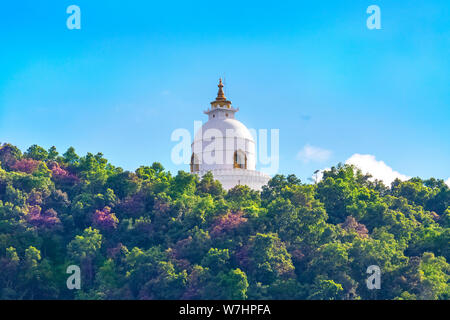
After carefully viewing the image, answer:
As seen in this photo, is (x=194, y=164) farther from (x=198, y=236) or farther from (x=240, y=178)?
(x=198, y=236)

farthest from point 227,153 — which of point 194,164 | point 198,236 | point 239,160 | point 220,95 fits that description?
point 198,236

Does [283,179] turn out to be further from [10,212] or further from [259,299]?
[10,212]

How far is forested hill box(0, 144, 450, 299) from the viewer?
1394 inches

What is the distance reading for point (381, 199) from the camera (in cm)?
4247

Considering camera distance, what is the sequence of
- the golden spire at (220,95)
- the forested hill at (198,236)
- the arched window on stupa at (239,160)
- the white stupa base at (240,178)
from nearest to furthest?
the forested hill at (198,236) → the white stupa base at (240,178) → the arched window on stupa at (239,160) → the golden spire at (220,95)

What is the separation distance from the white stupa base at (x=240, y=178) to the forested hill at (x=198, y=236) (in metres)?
2.22

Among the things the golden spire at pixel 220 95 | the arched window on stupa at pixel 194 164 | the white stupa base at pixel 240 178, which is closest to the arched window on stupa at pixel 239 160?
the white stupa base at pixel 240 178

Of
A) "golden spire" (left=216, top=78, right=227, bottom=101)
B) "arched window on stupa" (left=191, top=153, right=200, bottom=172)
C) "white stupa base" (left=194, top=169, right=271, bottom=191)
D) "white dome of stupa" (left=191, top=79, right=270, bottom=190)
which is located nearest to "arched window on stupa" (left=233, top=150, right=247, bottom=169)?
"white dome of stupa" (left=191, top=79, right=270, bottom=190)

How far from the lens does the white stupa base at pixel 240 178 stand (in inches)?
1811

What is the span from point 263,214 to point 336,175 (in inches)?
302

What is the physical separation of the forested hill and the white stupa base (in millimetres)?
2216

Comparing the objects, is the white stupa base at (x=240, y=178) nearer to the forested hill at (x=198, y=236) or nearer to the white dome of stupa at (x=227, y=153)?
the white dome of stupa at (x=227, y=153)

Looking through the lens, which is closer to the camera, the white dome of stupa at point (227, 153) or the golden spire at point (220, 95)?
the white dome of stupa at point (227, 153)
